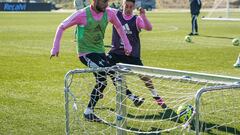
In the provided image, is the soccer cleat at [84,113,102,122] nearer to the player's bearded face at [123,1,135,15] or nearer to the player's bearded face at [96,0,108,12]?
the player's bearded face at [96,0,108,12]

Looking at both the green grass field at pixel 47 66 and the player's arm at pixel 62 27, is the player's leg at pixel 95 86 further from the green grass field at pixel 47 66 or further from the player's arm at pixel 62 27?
the player's arm at pixel 62 27

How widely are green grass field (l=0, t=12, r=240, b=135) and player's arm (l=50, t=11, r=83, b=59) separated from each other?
3.58 ft

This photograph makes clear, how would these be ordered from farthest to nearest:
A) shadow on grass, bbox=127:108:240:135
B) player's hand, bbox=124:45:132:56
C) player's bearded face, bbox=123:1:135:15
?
player's bearded face, bbox=123:1:135:15 < player's hand, bbox=124:45:132:56 < shadow on grass, bbox=127:108:240:135

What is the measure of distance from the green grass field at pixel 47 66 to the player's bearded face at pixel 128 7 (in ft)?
6.24

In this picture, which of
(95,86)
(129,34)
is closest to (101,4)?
(95,86)

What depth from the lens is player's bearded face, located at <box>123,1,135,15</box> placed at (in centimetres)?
889

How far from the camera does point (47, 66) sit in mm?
14359

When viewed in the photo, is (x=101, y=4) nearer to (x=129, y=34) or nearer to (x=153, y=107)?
(x=129, y=34)

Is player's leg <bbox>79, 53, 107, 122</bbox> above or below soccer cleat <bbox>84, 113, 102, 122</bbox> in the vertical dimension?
above

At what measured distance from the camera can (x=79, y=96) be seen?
9.49m

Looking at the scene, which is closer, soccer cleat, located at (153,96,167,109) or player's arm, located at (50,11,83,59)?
player's arm, located at (50,11,83,59)

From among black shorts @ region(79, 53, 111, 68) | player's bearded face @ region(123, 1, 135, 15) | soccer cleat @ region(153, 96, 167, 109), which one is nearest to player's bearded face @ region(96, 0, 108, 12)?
black shorts @ region(79, 53, 111, 68)

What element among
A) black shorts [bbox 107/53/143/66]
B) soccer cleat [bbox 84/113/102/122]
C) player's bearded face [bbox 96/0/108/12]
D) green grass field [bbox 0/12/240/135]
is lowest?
green grass field [bbox 0/12/240/135]

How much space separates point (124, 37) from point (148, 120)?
4.25ft
